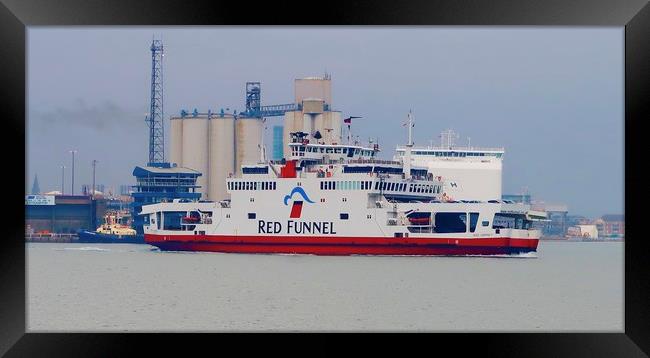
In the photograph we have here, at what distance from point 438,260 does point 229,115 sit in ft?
90.0

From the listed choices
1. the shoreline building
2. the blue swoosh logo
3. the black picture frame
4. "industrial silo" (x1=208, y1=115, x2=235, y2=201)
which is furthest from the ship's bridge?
the shoreline building

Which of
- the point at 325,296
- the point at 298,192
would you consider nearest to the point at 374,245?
the point at 298,192

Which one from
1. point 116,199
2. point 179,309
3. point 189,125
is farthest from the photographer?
point 116,199

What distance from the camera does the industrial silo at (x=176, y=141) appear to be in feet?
180

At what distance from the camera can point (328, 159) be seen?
31.0 metres

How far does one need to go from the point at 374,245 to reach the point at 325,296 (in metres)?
10.7

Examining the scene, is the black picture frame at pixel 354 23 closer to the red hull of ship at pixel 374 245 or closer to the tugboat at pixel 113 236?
the red hull of ship at pixel 374 245

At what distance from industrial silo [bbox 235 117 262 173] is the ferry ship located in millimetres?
22205

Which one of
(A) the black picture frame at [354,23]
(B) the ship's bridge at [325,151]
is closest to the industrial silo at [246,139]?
(B) the ship's bridge at [325,151]

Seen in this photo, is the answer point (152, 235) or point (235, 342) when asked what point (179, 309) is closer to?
point (235, 342)

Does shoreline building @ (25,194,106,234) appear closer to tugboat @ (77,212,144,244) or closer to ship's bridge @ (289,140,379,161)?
tugboat @ (77,212,144,244)

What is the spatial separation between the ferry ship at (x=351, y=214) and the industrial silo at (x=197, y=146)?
22.7m
